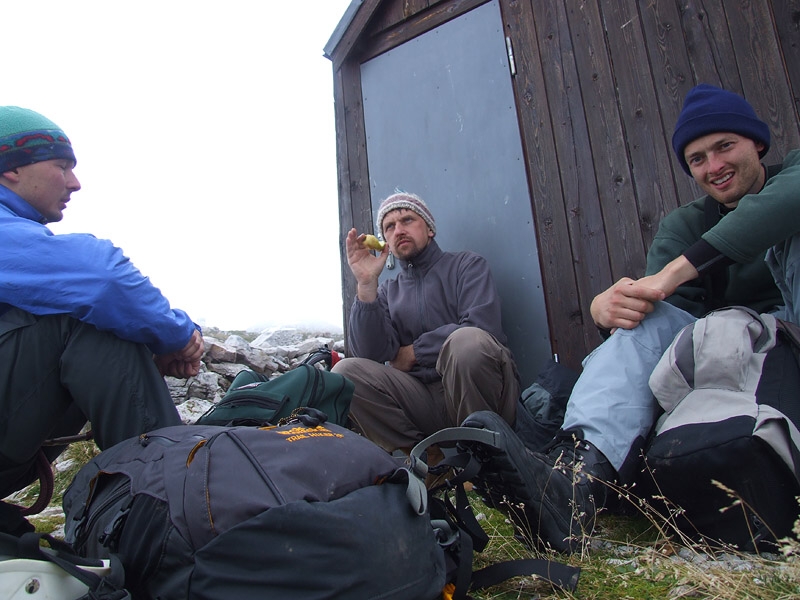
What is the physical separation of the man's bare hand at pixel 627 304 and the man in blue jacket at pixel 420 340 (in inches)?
Result: 25.3

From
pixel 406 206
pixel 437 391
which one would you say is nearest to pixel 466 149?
pixel 406 206

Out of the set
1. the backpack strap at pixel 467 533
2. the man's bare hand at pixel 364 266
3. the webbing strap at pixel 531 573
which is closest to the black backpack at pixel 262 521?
the backpack strap at pixel 467 533

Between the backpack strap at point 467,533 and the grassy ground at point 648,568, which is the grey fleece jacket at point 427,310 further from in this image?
the backpack strap at point 467,533

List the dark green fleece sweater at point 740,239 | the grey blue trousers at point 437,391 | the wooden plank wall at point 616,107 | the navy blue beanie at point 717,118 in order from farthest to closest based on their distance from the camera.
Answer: the wooden plank wall at point 616,107 < the grey blue trousers at point 437,391 < the navy blue beanie at point 717,118 < the dark green fleece sweater at point 740,239

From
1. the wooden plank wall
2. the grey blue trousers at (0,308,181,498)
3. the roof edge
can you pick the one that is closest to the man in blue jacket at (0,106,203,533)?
the grey blue trousers at (0,308,181,498)

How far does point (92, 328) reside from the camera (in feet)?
5.92

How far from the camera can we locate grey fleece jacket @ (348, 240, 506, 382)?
3104 mm

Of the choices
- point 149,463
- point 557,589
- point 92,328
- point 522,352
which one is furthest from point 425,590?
point 522,352

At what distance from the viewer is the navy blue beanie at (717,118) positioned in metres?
2.42

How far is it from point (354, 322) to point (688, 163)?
184 cm

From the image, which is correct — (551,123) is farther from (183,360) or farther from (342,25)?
(183,360)

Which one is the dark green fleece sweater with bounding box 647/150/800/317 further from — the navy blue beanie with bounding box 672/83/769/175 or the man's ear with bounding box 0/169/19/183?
the man's ear with bounding box 0/169/19/183

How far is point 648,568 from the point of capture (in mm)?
1484

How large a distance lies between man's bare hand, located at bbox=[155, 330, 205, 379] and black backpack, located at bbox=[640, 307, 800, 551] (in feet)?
5.39
